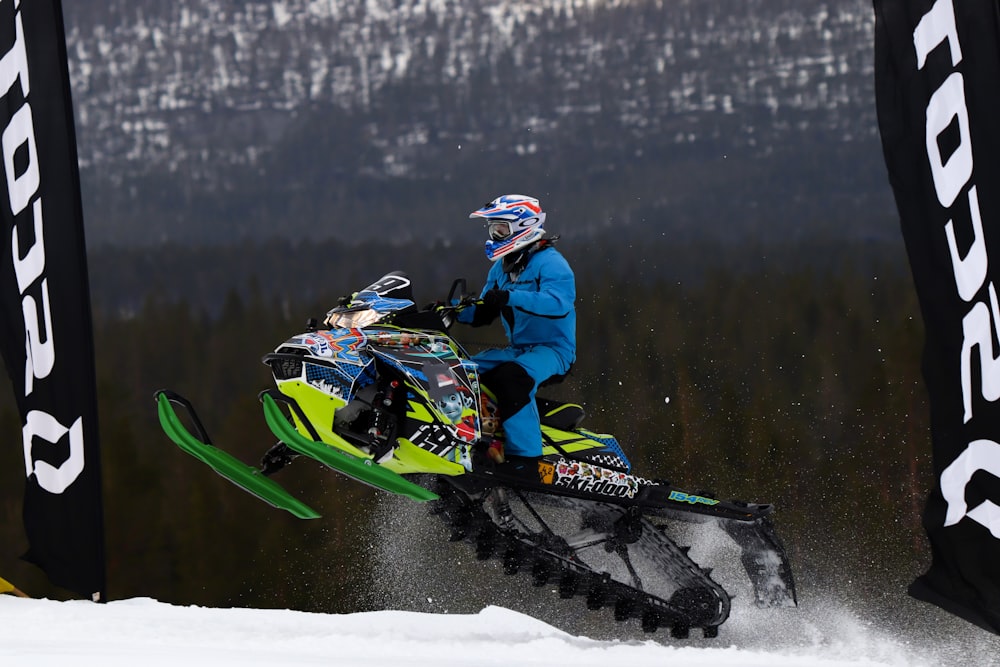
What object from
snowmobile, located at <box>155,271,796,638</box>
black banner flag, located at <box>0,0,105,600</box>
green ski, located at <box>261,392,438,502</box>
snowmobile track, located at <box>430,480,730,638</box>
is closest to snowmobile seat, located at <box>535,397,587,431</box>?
snowmobile, located at <box>155,271,796,638</box>

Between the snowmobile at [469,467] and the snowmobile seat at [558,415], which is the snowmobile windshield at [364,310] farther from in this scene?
the snowmobile seat at [558,415]

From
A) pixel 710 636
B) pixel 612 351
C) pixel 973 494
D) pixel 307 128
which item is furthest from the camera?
pixel 307 128

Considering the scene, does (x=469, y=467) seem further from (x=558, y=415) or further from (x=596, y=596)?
(x=596, y=596)

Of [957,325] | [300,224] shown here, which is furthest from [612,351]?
[300,224]

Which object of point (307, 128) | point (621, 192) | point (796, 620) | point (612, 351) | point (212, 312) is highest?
point (796, 620)

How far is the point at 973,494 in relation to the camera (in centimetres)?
517

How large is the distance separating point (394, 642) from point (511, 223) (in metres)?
2.21

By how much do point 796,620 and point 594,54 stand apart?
179 m

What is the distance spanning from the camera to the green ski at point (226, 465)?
5.48 m

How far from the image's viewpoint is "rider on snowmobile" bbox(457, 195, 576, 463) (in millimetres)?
5973

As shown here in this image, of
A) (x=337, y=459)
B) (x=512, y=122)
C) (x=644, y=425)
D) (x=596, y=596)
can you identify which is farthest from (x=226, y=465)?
(x=512, y=122)

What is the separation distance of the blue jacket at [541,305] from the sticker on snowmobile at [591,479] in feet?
1.77

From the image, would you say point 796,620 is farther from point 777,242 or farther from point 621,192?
point 621,192

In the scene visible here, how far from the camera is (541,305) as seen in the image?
5895 mm
